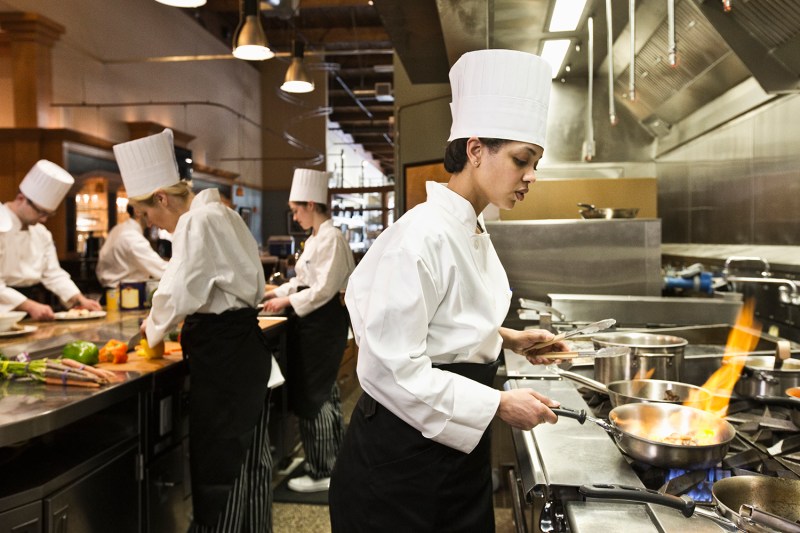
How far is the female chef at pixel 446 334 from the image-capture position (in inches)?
51.2

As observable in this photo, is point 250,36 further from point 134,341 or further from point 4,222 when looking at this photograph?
point 134,341

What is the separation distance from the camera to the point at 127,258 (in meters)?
6.23

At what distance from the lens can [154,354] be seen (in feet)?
8.38

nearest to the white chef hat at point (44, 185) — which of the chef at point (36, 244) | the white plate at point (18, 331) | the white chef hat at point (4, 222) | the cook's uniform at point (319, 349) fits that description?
the chef at point (36, 244)

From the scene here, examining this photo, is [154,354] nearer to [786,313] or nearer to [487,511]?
[487,511]

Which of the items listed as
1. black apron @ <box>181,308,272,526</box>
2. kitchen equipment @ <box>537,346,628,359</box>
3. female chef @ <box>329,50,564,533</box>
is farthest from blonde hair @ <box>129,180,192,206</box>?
kitchen equipment @ <box>537,346,628,359</box>

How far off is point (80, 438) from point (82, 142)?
6.35 m

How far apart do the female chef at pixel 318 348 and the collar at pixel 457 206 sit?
259 centimetres

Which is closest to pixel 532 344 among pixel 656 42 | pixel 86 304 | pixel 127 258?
pixel 656 42

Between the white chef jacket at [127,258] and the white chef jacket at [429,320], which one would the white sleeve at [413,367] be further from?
the white chef jacket at [127,258]

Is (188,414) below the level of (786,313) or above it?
below

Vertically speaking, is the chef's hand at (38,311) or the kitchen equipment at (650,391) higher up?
the chef's hand at (38,311)

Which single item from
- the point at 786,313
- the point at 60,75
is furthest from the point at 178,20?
the point at 786,313

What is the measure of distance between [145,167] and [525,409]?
2.08 metres
